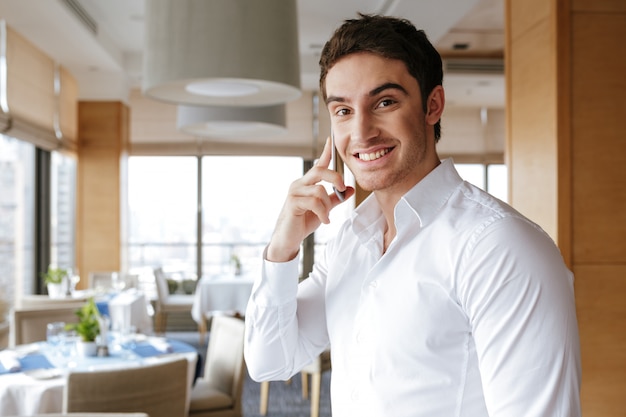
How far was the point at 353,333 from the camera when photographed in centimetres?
129

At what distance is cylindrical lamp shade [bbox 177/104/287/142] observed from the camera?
5.02 m

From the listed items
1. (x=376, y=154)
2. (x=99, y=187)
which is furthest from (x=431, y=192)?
(x=99, y=187)

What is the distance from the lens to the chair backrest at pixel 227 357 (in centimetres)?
403

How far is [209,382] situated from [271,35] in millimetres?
2623

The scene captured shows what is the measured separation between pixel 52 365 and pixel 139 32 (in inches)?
208

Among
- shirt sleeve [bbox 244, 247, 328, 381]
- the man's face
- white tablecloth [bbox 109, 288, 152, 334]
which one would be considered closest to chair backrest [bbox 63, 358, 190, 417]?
shirt sleeve [bbox 244, 247, 328, 381]

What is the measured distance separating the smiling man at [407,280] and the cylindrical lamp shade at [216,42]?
1171 mm

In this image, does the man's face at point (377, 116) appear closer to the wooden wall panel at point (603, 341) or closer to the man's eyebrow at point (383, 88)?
the man's eyebrow at point (383, 88)

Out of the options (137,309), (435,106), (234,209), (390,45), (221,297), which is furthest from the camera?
(234,209)

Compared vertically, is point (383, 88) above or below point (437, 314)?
above

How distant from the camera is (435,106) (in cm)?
137

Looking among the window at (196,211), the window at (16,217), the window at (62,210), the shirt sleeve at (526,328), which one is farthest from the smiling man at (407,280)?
the window at (196,211)

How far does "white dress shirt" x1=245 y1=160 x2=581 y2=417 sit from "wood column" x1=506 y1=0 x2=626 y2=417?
2.13 metres

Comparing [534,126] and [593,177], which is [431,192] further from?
[534,126]
